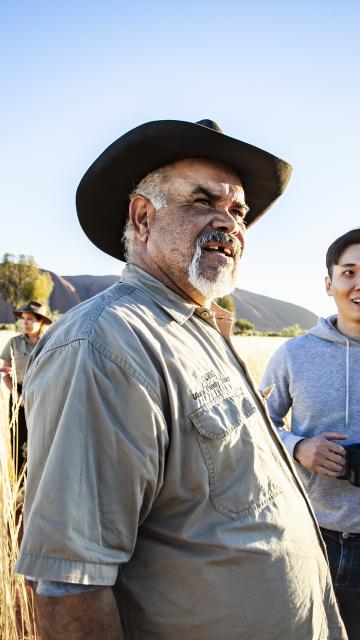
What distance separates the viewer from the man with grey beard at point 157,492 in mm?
1049

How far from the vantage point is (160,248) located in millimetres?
1725

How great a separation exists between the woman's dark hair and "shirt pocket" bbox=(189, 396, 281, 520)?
121 centimetres

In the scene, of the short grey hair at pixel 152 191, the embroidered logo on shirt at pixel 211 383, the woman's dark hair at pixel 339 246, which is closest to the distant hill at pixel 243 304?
the woman's dark hair at pixel 339 246

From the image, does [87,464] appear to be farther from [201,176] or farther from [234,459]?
[201,176]

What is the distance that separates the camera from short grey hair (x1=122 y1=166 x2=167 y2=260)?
181cm

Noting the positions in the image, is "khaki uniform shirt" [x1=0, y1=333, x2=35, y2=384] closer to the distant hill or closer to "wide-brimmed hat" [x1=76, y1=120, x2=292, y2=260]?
"wide-brimmed hat" [x1=76, y1=120, x2=292, y2=260]

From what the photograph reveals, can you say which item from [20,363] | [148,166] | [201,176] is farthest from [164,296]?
[20,363]

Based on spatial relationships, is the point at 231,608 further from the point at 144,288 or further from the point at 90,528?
the point at 144,288

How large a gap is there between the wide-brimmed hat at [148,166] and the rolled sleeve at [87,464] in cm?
101

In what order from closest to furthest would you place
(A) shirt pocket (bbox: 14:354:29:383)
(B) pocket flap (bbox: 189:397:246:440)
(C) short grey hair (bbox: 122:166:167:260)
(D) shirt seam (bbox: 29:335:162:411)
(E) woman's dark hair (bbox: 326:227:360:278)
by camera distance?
(D) shirt seam (bbox: 29:335:162:411) → (B) pocket flap (bbox: 189:397:246:440) → (C) short grey hair (bbox: 122:166:167:260) → (E) woman's dark hair (bbox: 326:227:360:278) → (A) shirt pocket (bbox: 14:354:29:383)

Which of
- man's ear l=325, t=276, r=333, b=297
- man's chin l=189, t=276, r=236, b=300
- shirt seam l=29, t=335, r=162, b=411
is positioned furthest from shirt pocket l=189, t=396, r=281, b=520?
man's ear l=325, t=276, r=333, b=297

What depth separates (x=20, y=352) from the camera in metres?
6.11

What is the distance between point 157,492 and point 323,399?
1.33 m

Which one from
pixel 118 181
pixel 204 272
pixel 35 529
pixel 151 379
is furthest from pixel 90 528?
pixel 118 181
